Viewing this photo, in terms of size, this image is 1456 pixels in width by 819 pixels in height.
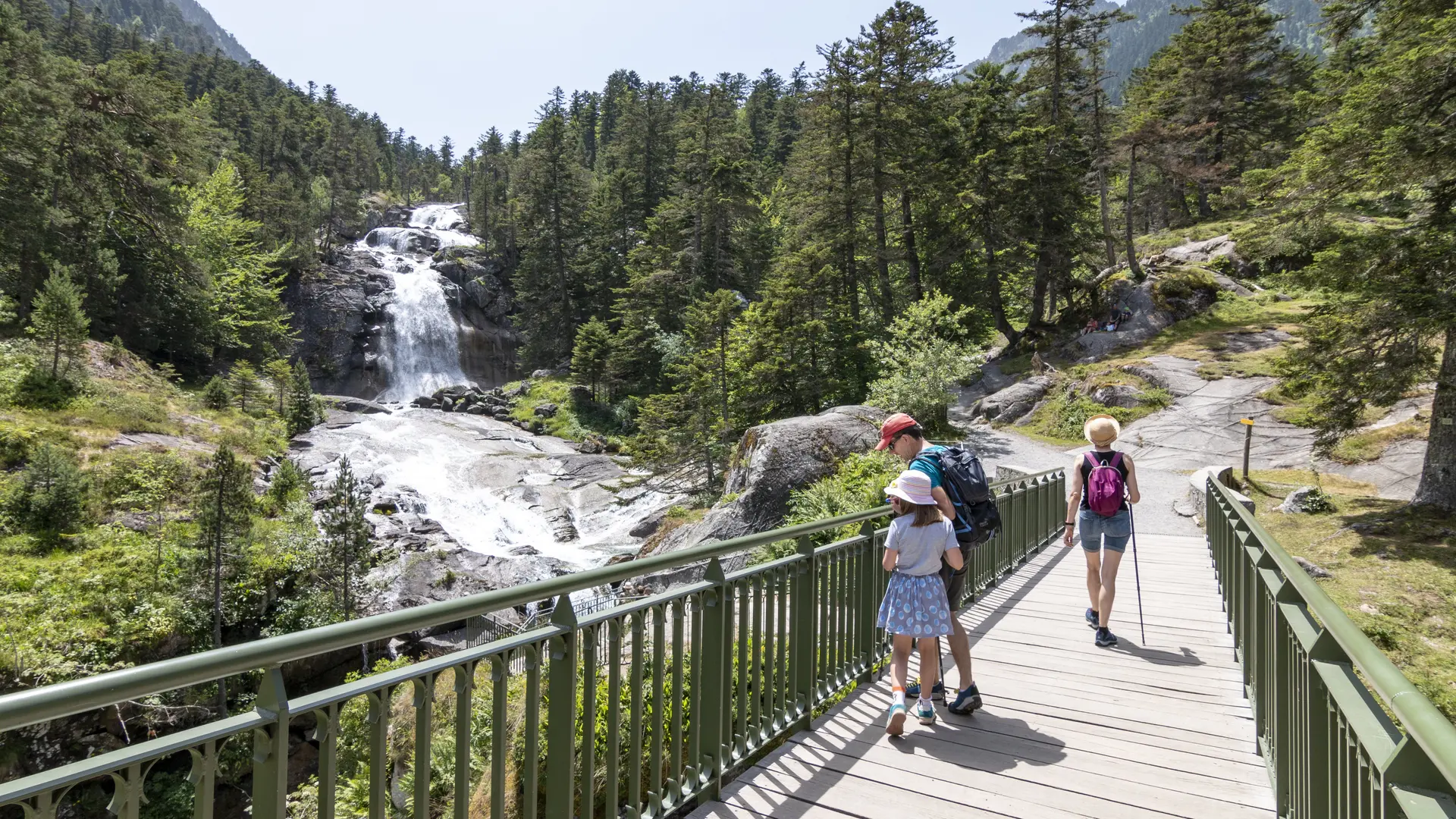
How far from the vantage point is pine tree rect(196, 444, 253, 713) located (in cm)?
1436

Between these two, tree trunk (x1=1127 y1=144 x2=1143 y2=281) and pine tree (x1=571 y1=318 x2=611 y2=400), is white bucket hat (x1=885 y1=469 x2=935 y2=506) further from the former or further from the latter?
pine tree (x1=571 y1=318 x2=611 y2=400)

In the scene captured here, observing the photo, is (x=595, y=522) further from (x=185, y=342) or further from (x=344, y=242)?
(x=344, y=242)

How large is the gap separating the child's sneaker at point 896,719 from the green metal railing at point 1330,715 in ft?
6.13

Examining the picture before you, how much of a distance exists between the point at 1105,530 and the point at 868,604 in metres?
2.51

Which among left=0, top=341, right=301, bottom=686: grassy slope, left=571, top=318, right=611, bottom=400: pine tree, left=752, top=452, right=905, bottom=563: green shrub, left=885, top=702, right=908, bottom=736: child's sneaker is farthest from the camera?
left=571, top=318, right=611, bottom=400: pine tree

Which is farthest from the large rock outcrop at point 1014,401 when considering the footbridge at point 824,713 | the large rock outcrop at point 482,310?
the large rock outcrop at point 482,310

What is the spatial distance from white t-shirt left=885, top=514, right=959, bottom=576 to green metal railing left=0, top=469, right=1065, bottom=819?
0.49m

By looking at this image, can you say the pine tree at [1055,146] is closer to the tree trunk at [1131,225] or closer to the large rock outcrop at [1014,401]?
the tree trunk at [1131,225]

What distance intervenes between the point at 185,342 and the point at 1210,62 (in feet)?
168

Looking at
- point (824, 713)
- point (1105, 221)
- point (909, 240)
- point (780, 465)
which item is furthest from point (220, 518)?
point (1105, 221)

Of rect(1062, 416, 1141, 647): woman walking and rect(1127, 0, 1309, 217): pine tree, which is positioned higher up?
rect(1127, 0, 1309, 217): pine tree

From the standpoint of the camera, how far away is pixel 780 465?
14039 mm

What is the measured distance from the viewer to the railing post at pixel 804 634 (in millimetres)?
4504

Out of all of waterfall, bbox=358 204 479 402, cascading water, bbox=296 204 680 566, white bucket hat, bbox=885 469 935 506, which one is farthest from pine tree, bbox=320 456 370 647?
waterfall, bbox=358 204 479 402
